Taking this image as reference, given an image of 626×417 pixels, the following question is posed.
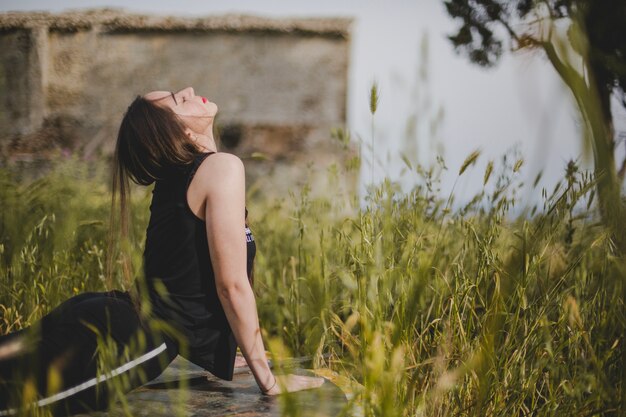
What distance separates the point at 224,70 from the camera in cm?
957

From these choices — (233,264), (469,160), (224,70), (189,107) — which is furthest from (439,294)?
(224,70)

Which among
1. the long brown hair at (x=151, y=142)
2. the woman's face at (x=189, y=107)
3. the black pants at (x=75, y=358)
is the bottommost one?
the black pants at (x=75, y=358)

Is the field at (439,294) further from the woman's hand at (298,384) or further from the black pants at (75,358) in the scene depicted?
the black pants at (75,358)

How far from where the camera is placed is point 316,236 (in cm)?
302

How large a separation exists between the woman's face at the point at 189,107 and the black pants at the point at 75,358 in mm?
691

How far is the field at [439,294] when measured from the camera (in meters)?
1.56

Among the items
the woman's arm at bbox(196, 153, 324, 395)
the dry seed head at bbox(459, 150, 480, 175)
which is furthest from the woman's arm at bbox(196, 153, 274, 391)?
the dry seed head at bbox(459, 150, 480, 175)

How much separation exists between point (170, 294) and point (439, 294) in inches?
36.2

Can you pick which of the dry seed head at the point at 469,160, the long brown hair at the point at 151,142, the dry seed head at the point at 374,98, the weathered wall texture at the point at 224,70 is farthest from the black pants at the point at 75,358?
the weathered wall texture at the point at 224,70

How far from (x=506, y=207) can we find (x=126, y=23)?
8.93 metres

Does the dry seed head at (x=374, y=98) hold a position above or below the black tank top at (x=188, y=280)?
above

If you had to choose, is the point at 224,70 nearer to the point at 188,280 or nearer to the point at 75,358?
the point at 188,280

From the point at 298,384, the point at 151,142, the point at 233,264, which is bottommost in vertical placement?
the point at 298,384

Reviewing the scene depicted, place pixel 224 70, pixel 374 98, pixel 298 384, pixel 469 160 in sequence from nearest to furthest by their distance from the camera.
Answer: pixel 374 98, pixel 469 160, pixel 298 384, pixel 224 70
